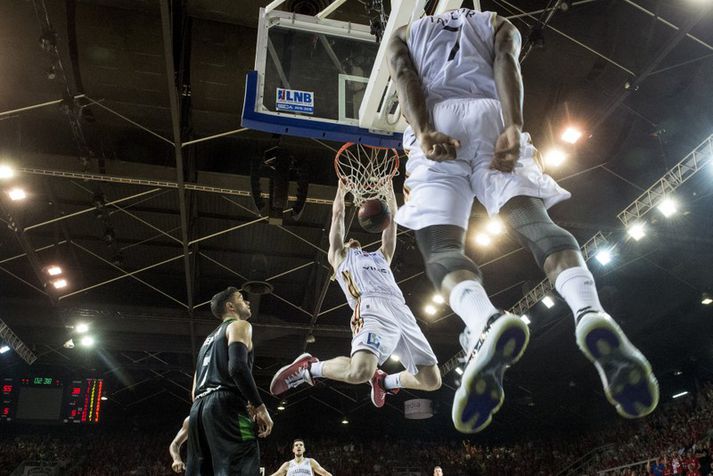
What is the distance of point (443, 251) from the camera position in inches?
108

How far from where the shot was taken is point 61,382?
20375 millimetres

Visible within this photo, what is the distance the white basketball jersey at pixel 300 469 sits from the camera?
8875 mm

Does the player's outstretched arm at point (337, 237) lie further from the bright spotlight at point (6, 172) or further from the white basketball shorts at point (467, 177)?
the bright spotlight at point (6, 172)

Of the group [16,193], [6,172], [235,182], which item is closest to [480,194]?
[235,182]

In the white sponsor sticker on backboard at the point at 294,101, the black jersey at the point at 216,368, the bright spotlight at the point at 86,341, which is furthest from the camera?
the bright spotlight at the point at 86,341

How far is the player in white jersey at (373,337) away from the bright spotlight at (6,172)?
8486mm

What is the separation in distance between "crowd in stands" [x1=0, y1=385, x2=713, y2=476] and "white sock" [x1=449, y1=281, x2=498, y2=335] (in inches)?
589

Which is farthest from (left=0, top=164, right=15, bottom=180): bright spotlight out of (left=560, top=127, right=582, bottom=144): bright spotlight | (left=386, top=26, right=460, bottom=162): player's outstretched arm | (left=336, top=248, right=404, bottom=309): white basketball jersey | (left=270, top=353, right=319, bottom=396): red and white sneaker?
(left=386, top=26, right=460, bottom=162): player's outstretched arm

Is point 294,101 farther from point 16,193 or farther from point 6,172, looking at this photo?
point 16,193

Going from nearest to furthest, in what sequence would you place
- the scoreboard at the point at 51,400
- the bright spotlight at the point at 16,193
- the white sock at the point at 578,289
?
the white sock at the point at 578,289 < the bright spotlight at the point at 16,193 < the scoreboard at the point at 51,400

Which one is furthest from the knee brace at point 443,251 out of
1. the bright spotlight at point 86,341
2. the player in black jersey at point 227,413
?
the bright spotlight at point 86,341

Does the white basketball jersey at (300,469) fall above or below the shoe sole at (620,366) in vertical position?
above

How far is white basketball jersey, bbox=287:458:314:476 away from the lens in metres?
8.88

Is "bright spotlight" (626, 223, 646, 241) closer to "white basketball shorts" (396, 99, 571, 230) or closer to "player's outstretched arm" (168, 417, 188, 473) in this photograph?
"player's outstretched arm" (168, 417, 188, 473)
